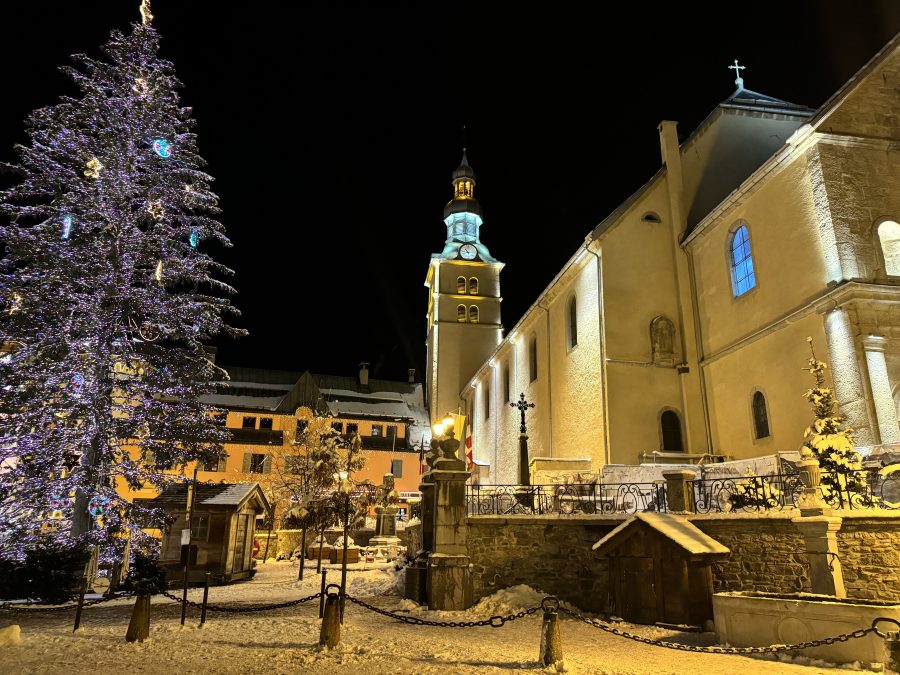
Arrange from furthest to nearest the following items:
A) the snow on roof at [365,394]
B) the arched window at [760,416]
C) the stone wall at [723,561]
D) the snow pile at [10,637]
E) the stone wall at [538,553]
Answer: the snow on roof at [365,394], the arched window at [760,416], the stone wall at [538,553], the stone wall at [723,561], the snow pile at [10,637]

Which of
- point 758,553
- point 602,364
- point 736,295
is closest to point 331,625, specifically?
point 758,553

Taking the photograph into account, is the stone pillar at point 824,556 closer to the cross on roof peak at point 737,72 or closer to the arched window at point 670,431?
the arched window at point 670,431

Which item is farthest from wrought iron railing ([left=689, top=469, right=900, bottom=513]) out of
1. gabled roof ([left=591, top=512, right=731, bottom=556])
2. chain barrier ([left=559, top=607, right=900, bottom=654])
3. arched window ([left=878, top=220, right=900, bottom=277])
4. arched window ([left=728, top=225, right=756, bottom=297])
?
arched window ([left=728, top=225, right=756, bottom=297])

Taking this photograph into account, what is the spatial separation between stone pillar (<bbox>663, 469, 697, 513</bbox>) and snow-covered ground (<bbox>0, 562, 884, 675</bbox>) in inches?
101

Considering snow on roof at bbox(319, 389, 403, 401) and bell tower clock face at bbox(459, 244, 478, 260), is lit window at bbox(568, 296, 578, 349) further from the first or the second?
snow on roof at bbox(319, 389, 403, 401)

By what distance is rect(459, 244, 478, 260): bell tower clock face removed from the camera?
5016 cm

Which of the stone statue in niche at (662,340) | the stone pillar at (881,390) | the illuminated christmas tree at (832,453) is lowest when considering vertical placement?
the illuminated christmas tree at (832,453)

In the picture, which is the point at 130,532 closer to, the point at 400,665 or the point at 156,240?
the point at 156,240

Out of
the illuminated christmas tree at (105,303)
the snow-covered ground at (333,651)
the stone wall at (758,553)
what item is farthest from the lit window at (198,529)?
the stone wall at (758,553)

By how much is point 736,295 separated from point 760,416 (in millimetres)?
4268

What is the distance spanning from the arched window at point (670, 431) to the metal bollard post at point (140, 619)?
703 inches

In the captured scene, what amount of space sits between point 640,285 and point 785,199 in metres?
6.47

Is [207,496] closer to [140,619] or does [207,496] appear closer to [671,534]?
[140,619]

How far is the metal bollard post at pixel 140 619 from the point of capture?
9422 mm
